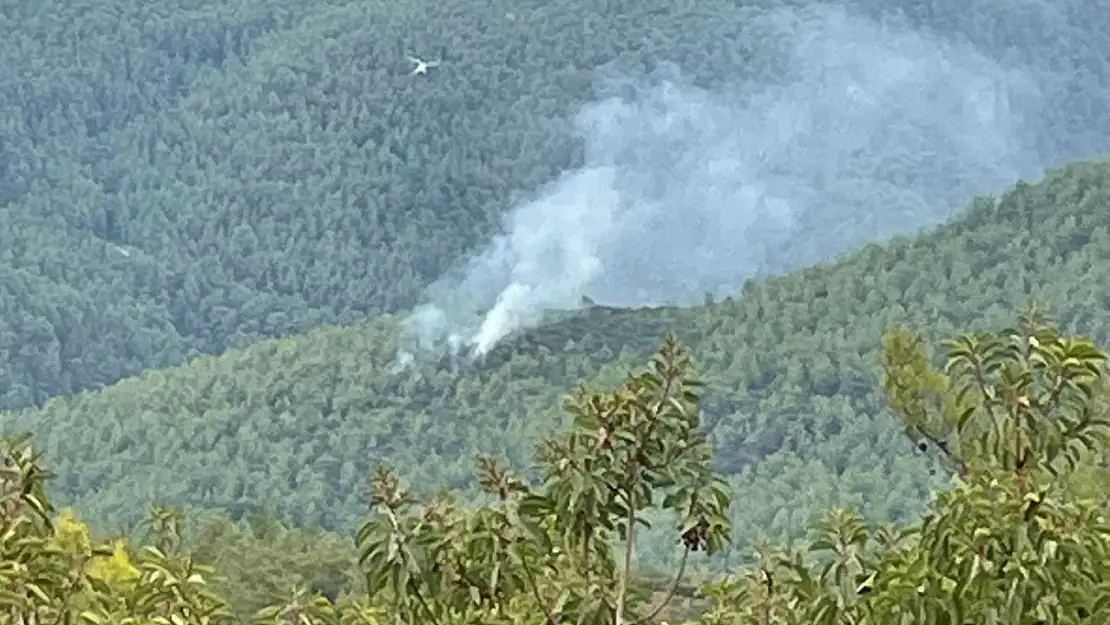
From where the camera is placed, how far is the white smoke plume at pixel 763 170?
A: 51.0 meters

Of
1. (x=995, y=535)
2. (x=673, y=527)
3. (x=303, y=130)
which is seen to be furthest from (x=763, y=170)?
(x=995, y=535)

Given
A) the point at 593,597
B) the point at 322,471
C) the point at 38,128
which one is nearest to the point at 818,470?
the point at 322,471

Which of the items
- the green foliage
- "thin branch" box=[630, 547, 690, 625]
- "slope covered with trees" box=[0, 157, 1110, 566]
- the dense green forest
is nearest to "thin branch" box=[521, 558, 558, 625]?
"thin branch" box=[630, 547, 690, 625]

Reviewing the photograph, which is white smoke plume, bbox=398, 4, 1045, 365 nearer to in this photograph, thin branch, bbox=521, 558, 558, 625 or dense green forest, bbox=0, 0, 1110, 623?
dense green forest, bbox=0, 0, 1110, 623

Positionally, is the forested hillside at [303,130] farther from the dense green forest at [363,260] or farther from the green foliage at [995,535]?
the green foliage at [995,535]

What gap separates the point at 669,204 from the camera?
59062mm

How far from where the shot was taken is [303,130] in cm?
6738

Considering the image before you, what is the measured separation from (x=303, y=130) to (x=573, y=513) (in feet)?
211

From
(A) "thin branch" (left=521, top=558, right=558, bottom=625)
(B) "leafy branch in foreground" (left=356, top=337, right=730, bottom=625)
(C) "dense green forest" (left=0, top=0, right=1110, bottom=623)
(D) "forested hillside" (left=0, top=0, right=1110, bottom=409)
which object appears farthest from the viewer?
(D) "forested hillside" (left=0, top=0, right=1110, bottom=409)

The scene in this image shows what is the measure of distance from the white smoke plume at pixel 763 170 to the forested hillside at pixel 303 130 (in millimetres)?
755

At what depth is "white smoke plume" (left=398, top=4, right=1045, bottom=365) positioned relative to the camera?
51031 mm

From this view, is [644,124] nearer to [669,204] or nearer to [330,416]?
[669,204]

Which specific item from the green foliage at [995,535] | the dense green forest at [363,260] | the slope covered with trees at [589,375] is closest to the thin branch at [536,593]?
the green foliage at [995,535]

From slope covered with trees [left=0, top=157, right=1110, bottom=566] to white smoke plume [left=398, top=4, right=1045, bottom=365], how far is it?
18.6 ft
